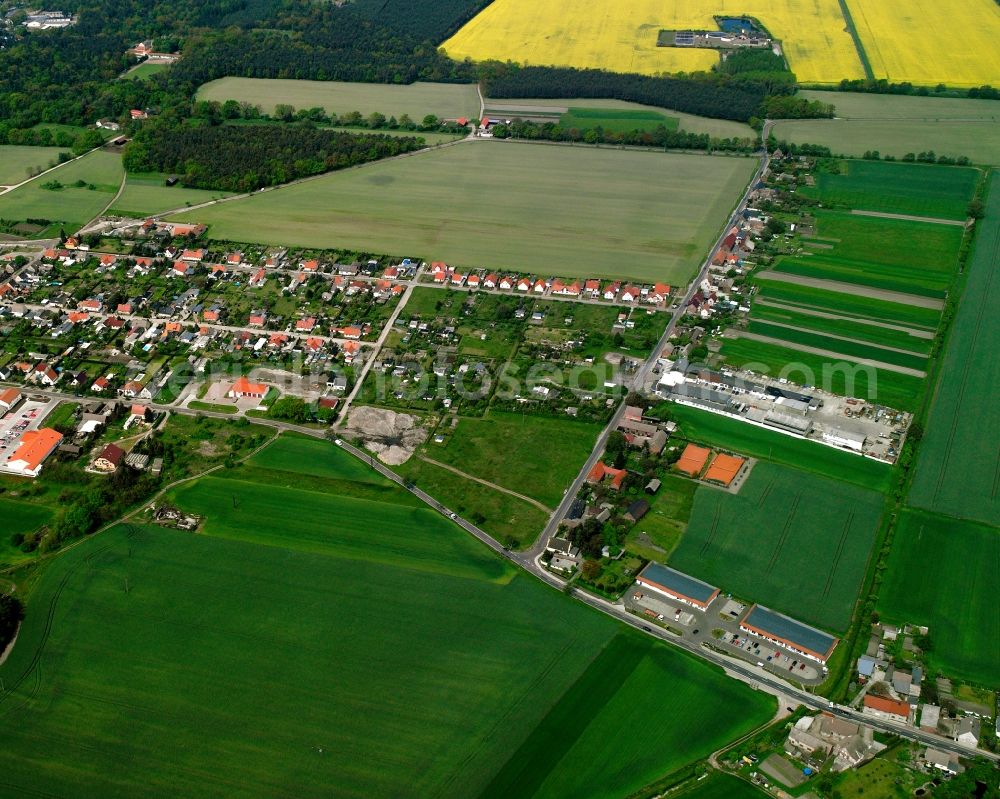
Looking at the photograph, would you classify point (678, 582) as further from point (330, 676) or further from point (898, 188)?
point (898, 188)

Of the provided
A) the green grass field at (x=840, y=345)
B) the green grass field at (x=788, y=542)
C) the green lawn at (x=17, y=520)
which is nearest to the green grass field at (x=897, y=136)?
the green grass field at (x=840, y=345)

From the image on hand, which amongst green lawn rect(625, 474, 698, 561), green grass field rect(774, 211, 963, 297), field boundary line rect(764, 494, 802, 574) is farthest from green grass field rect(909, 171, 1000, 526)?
green lawn rect(625, 474, 698, 561)

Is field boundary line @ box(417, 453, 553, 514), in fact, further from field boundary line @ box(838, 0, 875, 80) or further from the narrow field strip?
field boundary line @ box(838, 0, 875, 80)

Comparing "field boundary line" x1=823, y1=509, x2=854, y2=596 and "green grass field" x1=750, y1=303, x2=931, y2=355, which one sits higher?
"green grass field" x1=750, y1=303, x2=931, y2=355

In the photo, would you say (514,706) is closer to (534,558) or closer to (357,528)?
(534,558)

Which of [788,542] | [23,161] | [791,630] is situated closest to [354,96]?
[23,161]

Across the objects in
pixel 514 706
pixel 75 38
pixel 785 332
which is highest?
pixel 75 38

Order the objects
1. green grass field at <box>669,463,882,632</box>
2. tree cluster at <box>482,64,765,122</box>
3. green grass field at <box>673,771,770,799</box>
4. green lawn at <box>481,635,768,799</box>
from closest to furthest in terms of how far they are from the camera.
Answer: green grass field at <box>673,771,770,799</box> → green lawn at <box>481,635,768,799</box> → green grass field at <box>669,463,882,632</box> → tree cluster at <box>482,64,765,122</box>

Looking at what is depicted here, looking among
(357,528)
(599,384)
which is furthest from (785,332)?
(357,528)
